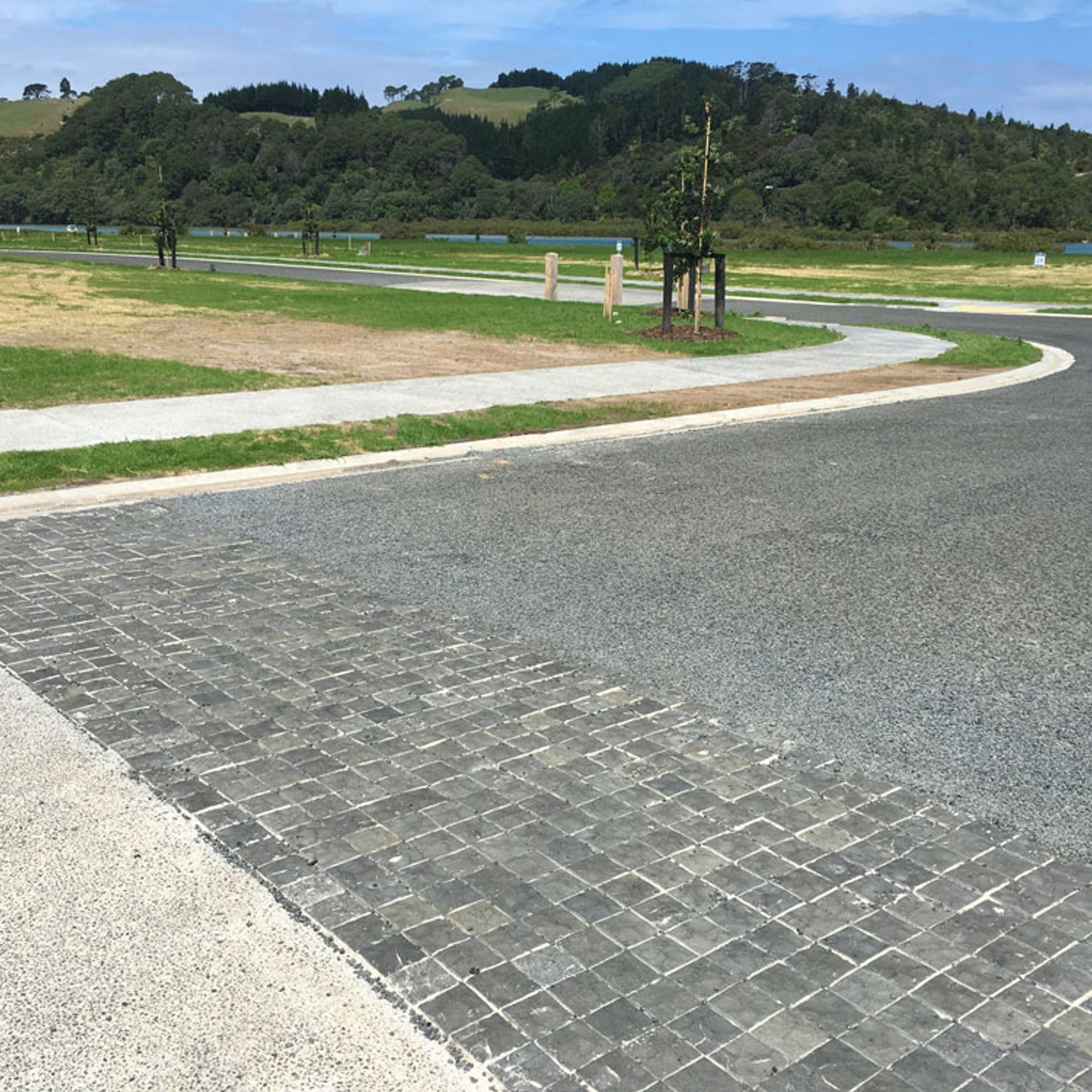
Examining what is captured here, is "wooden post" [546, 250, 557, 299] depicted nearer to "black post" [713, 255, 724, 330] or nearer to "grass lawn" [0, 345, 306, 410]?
"black post" [713, 255, 724, 330]

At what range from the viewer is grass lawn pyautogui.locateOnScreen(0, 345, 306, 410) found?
500 inches

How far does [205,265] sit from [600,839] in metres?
47.3

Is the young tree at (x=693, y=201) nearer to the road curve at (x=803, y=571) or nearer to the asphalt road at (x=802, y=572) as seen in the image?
the road curve at (x=803, y=571)

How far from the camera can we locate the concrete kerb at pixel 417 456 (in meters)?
8.44

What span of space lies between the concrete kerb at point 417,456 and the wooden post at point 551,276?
1471 centimetres

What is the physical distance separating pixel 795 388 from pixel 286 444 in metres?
7.11

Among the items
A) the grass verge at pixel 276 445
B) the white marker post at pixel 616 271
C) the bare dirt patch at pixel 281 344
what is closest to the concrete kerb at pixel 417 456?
the grass verge at pixel 276 445

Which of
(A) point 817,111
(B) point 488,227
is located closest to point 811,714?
(B) point 488,227

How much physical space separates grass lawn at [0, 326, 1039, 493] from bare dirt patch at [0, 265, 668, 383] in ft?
11.3

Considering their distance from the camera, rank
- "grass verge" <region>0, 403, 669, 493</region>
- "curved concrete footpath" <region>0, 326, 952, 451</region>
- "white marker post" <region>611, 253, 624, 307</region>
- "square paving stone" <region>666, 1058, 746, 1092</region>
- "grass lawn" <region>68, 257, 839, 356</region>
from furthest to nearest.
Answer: "white marker post" <region>611, 253, 624, 307</region>, "grass lawn" <region>68, 257, 839, 356</region>, "curved concrete footpath" <region>0, 326, 952, 451</region>, "grass verge" <region>0, 403, 669, 493</region>, "square paving stone" <region>666, 1058, 746, 1092</region>

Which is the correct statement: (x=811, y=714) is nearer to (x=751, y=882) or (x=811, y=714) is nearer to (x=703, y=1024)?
(x=751, y=882)

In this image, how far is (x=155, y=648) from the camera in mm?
5582

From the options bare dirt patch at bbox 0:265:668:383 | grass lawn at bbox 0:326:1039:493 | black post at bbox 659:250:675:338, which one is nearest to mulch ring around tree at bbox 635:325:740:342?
black post at bbox 659:250:675:338

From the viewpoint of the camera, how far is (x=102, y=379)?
1394cm
